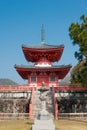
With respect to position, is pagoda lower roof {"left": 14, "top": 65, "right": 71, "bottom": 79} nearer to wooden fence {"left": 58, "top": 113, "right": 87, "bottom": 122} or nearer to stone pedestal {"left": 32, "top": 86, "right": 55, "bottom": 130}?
wooden fence {"left": 58, "top": 113, "right": 87, "bottom": 122}

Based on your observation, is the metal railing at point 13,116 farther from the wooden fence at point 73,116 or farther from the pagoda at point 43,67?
the pagoda at point 43,67

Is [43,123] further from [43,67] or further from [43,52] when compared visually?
[43,52]

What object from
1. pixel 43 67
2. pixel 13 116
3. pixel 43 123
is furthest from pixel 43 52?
pixel 43 123

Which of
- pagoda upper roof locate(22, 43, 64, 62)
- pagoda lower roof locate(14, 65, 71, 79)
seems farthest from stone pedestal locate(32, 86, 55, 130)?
pagoda upper roof locate(22, 43, 64, 62)

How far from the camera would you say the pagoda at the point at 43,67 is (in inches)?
1586

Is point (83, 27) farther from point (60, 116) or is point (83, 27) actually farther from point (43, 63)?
point (43, 63)

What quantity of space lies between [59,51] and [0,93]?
13.4 metres

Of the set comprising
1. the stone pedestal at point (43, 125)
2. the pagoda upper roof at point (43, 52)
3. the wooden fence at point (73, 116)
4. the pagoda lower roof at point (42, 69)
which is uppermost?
the pagoda upper roof at point (43, 52)

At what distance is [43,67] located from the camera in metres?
41.0

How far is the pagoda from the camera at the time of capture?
40.3 meters

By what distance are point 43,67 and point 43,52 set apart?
9.23 ft

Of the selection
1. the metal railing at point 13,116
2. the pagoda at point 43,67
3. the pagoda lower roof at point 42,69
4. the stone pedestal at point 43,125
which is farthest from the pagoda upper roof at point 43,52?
the stone pedestal at point 43,125

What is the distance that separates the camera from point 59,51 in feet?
141

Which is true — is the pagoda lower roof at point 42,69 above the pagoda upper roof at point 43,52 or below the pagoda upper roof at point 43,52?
below
